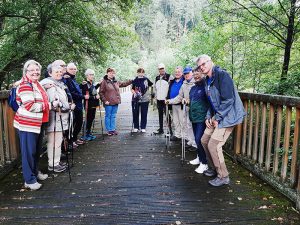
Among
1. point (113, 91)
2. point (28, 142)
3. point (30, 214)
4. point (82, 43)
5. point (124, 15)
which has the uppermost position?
point (124, 15)

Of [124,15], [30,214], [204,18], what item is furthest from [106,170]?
[124,15]

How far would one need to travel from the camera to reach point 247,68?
802 centimetres

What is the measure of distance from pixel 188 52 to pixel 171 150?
8.39 metres

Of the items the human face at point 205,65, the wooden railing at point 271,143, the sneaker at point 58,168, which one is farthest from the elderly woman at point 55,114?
the wooden railing at point 271,143

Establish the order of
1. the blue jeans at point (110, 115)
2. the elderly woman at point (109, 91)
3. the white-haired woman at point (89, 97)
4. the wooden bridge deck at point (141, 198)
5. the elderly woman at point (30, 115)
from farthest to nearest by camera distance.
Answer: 1. the blue jeans at point (110, 115)
2. the elderly woman at point (109, 91)
3. the white-haired woman at point (89, 97)
4. the elderly woman at point (30, 115)
5. the wooden bridge deck at point (141, 198)

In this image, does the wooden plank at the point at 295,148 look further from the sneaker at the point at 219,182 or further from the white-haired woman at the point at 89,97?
the white-haired woman at the point at 89,97

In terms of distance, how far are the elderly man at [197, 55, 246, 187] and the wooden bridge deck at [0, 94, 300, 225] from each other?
0.36 metres

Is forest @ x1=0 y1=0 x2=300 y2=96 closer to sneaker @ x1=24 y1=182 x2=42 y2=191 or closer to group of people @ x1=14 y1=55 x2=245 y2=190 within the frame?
group of people @ x1=14 y1=55 x2=245 y2=190

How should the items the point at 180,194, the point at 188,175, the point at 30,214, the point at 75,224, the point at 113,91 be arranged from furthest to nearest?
the point at 113,91 → the point at 188,175 → the point at 180,194 → the point at 30,214 → the point at 75,224

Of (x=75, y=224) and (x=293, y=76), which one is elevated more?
(x=293, y=76)

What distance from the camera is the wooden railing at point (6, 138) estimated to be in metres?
4.54

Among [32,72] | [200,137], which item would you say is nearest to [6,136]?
[32,72]

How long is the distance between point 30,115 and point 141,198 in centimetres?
185

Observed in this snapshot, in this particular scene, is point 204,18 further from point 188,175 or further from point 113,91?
point 188,175
